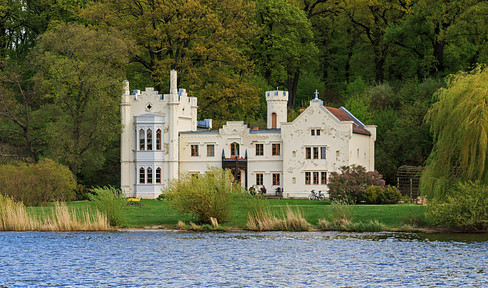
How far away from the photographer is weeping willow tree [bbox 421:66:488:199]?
3853 cm

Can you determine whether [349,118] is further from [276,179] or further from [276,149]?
[276,179]

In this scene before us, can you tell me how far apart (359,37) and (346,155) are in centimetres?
2959

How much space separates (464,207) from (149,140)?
29.4 metres

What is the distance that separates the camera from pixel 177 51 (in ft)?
232

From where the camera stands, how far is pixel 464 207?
38.5 m

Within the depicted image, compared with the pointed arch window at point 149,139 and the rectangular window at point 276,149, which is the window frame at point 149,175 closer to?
the pointed arch window at point 149,139

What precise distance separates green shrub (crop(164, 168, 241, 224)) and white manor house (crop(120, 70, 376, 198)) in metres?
16.9

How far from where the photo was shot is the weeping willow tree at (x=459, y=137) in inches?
1517

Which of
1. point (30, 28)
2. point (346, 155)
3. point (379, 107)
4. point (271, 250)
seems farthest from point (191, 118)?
point (271, 250)

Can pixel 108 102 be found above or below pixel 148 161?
above

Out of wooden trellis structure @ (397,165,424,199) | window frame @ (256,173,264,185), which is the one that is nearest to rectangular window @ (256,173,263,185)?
window frame @ (256,173,264,185)

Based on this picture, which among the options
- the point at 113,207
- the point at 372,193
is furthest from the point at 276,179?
the point at 113,207

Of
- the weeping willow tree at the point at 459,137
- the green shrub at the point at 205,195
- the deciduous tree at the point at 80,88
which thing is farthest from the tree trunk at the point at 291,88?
the weeping willow tree at the point at 459,137

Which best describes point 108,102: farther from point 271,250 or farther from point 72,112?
point 271,250
